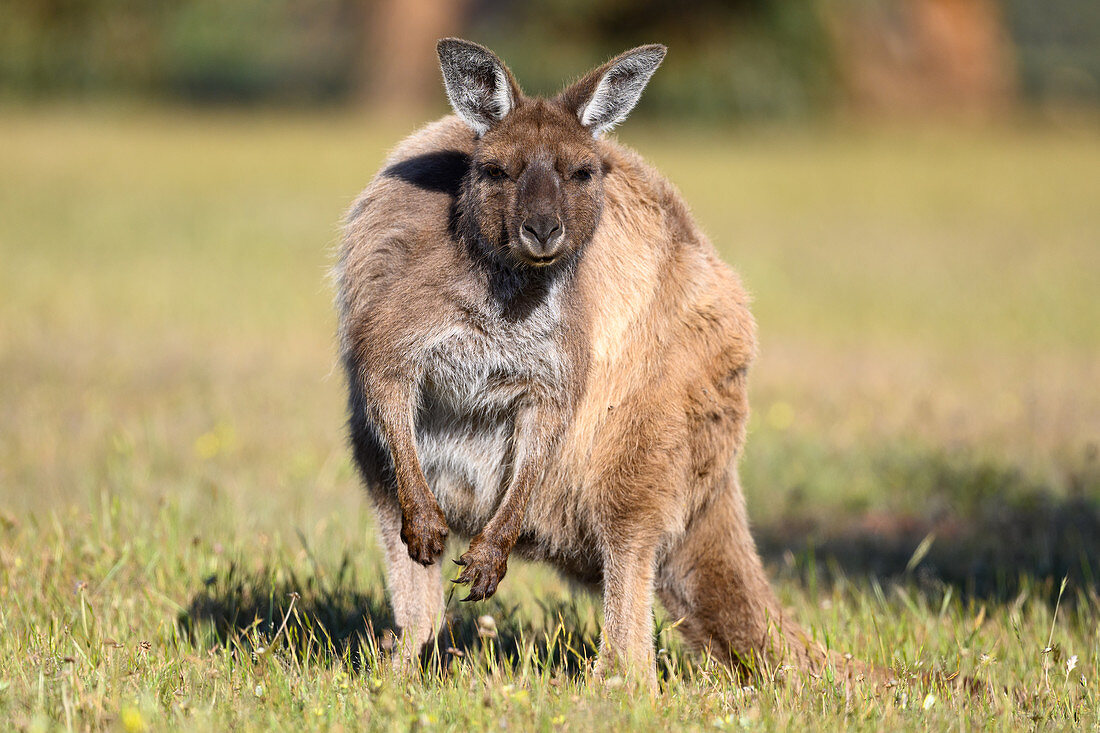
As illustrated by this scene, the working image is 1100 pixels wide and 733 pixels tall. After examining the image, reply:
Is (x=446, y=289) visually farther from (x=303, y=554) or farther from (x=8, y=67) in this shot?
(x=8, y=67)

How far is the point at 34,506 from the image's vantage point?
5.21 m

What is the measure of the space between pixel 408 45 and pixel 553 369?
25.5 m

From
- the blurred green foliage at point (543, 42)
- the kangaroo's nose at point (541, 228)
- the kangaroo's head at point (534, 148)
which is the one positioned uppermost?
the blurred green foliage at point (543, 42)

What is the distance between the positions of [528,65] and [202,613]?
68.9 feet

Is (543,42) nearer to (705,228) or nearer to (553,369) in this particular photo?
(705,228)

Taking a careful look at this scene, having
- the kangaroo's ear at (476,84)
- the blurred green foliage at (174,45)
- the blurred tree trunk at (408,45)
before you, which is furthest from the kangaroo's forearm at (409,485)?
the blurred tree trunk at (408,45)

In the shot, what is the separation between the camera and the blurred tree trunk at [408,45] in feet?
89.0

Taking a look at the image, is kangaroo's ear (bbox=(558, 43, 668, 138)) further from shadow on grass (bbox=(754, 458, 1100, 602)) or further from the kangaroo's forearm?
shadow on grass (bbox=(754, 458, 1100, 602))

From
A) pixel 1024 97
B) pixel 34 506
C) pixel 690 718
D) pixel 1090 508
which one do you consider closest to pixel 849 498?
pixel 1090 508

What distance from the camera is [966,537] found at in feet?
17.7

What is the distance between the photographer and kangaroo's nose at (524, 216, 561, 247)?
3293 mm

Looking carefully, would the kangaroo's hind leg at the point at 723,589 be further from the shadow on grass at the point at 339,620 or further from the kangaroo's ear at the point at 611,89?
the kangaroo's ear at the point at 611,89

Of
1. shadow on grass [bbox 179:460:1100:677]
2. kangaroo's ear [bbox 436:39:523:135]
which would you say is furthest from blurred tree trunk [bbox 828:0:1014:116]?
kangaroo's ear [bbox 436:39:523:135]

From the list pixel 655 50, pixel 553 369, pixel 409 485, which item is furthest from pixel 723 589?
pixel 655 50
